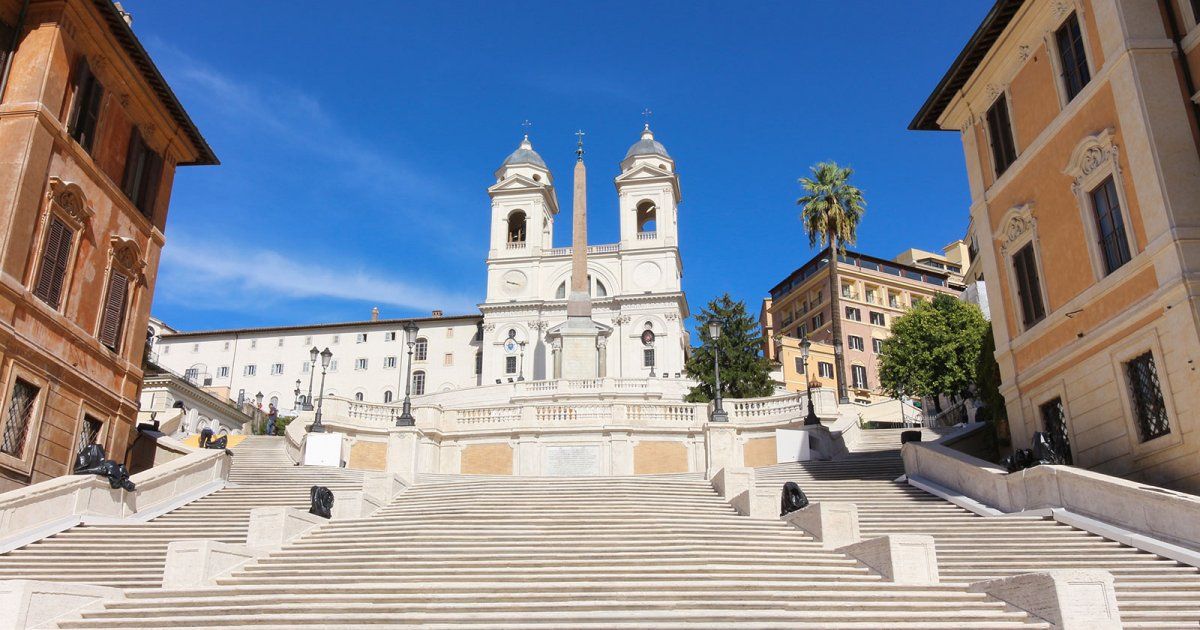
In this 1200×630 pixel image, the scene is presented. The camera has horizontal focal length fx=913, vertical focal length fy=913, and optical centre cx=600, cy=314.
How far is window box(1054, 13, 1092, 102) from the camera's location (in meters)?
19.7

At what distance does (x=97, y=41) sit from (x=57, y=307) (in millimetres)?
6777

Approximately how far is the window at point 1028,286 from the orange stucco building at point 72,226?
2249 cm

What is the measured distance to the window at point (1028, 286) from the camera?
2158 cm

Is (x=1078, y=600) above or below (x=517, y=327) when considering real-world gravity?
below

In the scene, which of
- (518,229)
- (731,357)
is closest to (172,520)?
(731,357)

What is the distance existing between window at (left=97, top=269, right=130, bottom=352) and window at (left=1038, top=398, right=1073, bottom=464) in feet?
74.2

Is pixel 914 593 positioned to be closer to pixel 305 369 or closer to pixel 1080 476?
pixel 1080 476

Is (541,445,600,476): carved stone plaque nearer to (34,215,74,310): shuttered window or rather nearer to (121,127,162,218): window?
(121,127,162,218): window

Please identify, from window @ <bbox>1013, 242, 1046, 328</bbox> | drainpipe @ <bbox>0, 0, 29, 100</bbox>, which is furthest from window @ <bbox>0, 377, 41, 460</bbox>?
window @ <bbox>1013, 242, 1046, 328</bbox>

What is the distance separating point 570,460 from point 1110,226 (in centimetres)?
1741

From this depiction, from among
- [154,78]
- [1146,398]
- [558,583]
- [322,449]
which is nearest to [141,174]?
[154,78]

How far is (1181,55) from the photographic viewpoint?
17.6m

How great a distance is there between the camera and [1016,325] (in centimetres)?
2255

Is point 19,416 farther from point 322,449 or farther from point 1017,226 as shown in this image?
point 1017,226
